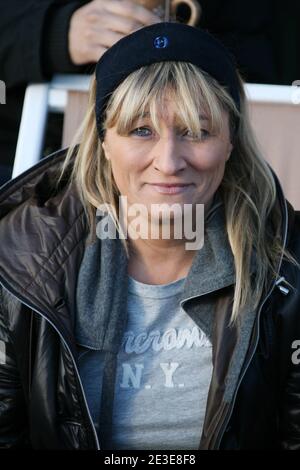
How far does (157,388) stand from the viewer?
172cm

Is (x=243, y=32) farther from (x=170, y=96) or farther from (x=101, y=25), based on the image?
(x=170, y=96)

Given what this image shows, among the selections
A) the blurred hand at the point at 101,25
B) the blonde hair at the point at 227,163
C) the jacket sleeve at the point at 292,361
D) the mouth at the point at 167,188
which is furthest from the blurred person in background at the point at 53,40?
the jacket sleeve at the point at 292,361

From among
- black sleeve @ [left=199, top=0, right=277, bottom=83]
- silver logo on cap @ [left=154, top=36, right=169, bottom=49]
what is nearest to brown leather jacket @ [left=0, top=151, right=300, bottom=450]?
silver logo on cap @ [left=154, top=36, right=169, bottom=49]

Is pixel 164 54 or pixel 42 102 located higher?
pixel 164 54

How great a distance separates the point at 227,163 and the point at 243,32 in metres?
0.80

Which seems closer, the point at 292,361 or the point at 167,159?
the point at 167,159

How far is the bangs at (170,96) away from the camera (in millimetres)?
1590

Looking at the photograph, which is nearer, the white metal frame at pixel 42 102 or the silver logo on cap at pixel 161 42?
the silver logo on cap at pixel 161 42

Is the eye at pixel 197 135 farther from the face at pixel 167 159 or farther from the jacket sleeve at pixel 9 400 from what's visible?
the jacket sleeve at pixel 9 400

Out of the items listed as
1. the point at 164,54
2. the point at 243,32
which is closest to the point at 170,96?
the point at 164,54

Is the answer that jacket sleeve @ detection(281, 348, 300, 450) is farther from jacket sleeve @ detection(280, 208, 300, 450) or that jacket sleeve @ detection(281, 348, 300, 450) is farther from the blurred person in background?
the blurred person in background

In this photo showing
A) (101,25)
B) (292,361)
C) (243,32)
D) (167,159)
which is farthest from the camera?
(243,32)

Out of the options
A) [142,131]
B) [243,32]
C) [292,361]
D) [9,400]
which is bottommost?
[9,400]

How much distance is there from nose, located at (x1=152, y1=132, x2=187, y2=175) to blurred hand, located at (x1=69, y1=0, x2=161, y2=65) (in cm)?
55
